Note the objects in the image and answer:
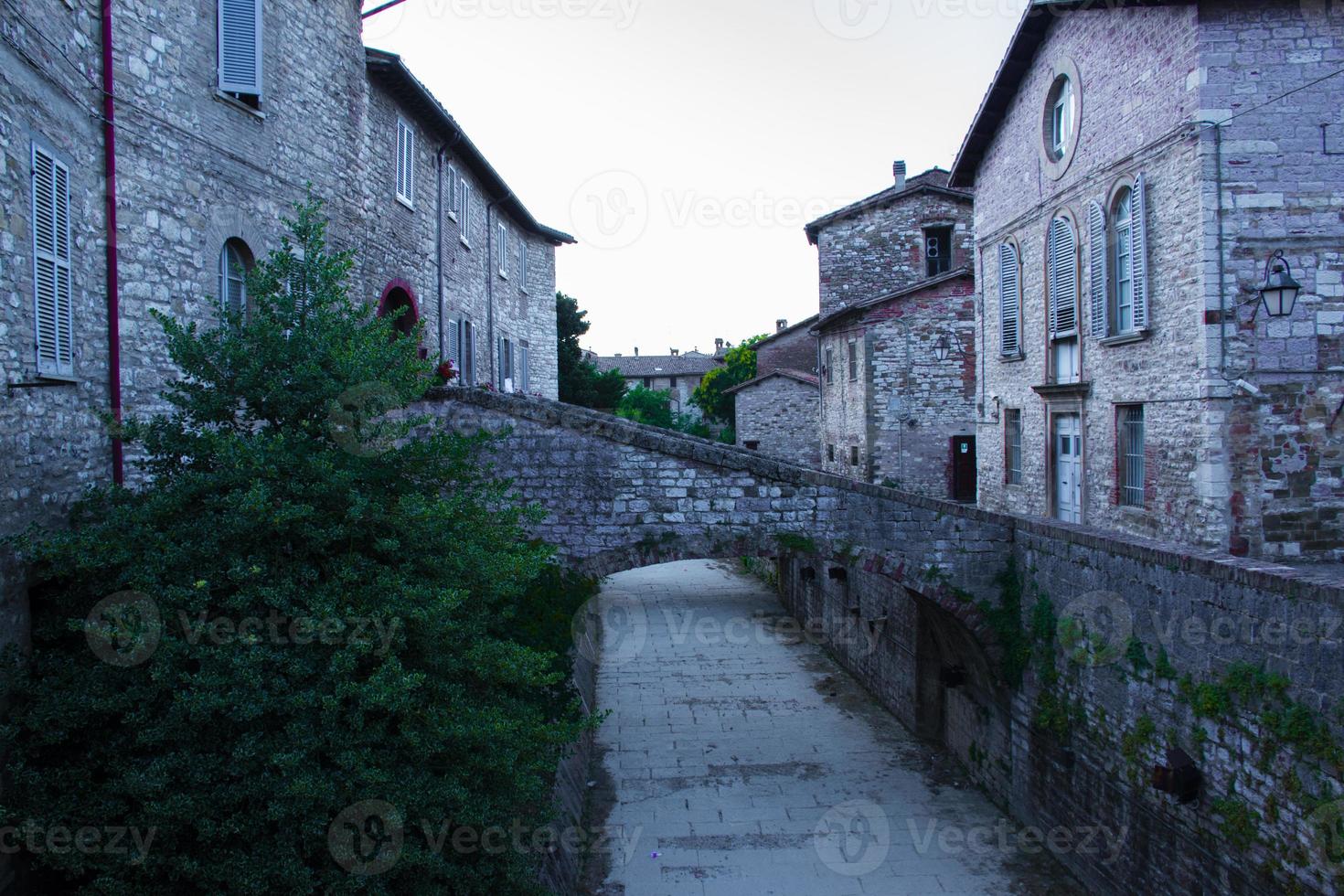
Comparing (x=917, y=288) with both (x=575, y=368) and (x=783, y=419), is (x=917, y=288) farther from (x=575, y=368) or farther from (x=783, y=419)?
(x=575, y=368)

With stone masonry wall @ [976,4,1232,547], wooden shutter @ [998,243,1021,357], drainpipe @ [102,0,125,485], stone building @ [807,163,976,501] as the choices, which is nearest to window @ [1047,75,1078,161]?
stone masonry wall @ [976,4,1232,547]

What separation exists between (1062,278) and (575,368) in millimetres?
27916

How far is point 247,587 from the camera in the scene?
6750mm

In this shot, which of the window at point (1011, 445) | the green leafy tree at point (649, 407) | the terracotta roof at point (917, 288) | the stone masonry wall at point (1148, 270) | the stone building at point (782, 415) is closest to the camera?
the stone masonry wall at point (1148, 270)

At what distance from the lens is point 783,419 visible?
34375mm

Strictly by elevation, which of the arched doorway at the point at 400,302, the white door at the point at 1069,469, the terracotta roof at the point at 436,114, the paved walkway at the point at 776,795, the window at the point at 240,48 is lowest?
the paved walkway at the point at 776,795

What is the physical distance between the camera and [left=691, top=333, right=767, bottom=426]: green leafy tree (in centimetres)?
4638

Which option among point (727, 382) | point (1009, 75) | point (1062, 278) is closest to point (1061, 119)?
point (1009, 75)

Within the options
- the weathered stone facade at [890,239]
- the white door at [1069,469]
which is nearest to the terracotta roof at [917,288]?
the weathered stone facade at [890,239]

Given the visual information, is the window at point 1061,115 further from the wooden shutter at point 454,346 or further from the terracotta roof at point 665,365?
the terracotta roof at point 665,365

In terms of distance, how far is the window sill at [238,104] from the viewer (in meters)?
9.98

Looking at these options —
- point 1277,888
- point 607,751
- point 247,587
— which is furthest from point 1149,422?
point 247,587

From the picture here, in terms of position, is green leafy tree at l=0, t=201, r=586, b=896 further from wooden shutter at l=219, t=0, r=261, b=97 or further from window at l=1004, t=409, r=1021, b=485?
window at l=1004, t=409, r=1021, b=485

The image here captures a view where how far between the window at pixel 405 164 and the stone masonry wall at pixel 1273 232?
35.9 feet
